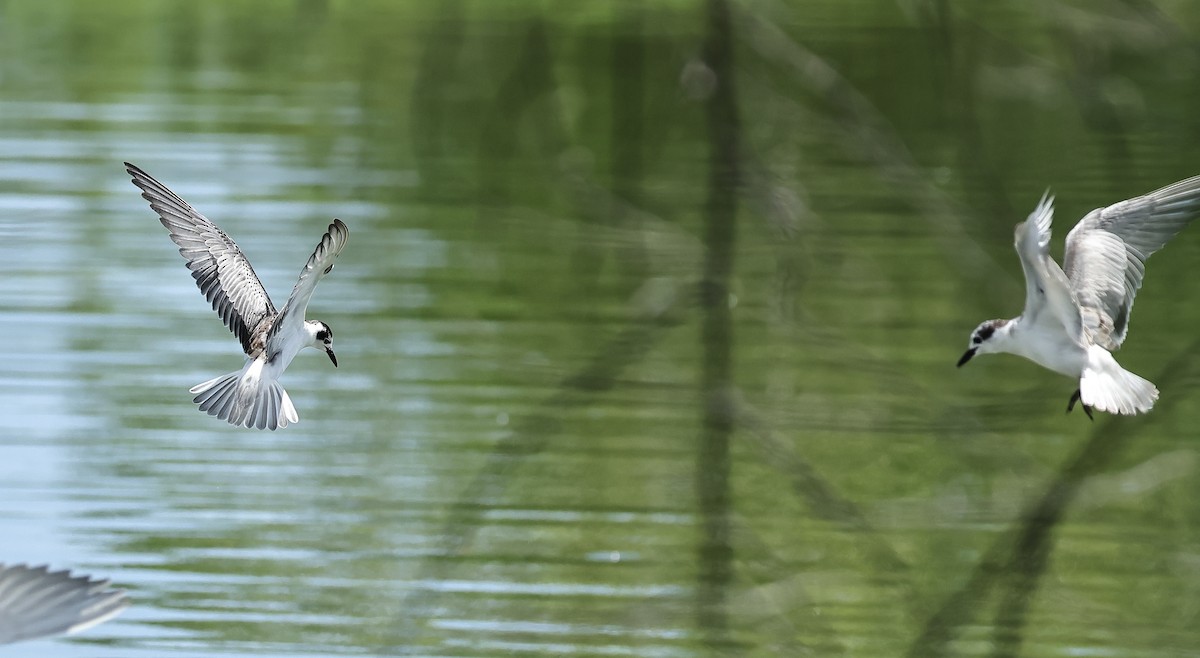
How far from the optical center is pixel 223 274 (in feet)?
13.9

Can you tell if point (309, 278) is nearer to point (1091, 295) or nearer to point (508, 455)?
point (1091, 295)

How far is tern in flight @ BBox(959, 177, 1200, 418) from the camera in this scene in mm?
4051

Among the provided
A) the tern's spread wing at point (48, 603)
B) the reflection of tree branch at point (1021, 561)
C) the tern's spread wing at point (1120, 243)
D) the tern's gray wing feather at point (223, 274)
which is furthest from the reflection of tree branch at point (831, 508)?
the tern's spread wing at point (48, 603)

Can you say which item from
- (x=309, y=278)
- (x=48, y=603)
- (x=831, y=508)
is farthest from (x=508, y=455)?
(x=48, y=603)

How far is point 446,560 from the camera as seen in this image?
5.72 m

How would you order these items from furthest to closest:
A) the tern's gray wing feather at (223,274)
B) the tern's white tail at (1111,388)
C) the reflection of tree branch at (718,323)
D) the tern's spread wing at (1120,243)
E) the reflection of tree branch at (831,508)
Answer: the reflection of tree branch at (831,508) → the reflection of tree branch at (718,323) → the tern's spread wing at (1120,243) → the tern's gray wing feather at (223,274) → the tern's white tail at (1111,388)

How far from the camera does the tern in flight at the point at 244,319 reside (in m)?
3.79

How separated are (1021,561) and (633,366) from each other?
2.85m

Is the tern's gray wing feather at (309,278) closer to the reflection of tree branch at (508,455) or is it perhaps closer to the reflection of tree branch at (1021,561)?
the reflection of tree branch at (508,455)

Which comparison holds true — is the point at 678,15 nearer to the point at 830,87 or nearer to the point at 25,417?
the point at 25,417

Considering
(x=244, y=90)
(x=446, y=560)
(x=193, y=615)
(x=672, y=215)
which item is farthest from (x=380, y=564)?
(x=244, y=90)

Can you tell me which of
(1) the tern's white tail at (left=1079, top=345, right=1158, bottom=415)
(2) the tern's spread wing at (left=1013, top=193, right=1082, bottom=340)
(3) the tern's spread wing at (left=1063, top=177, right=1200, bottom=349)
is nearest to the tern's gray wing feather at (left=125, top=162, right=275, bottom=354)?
(2) the tern's spread wing at (left=1013, top=193, right=1082, bottom=340)

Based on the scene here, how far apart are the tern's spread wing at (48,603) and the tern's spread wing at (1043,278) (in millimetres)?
1813

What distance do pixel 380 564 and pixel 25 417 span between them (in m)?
1.81
